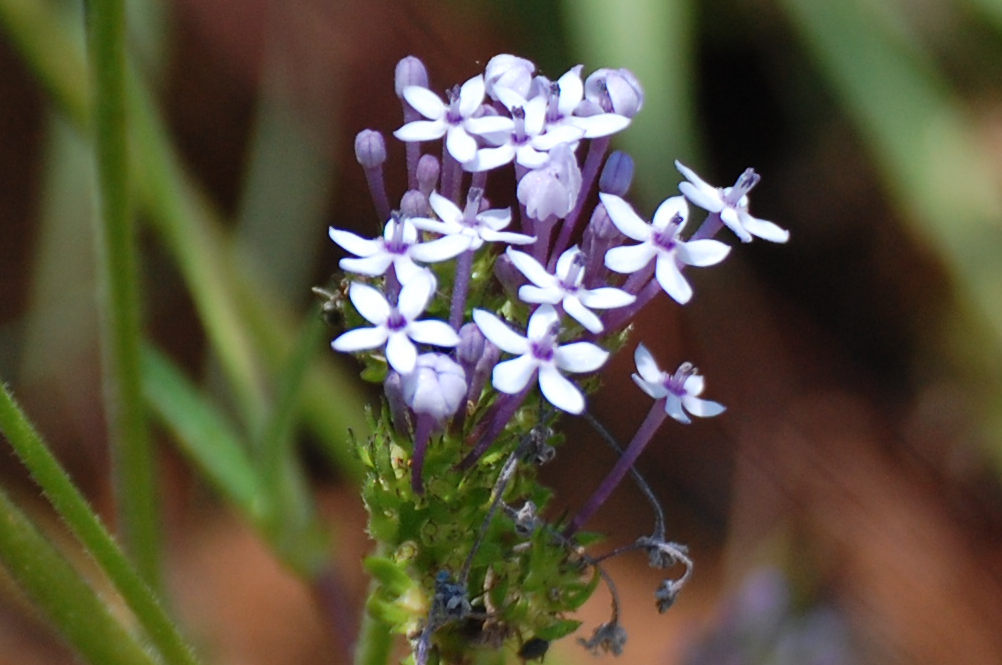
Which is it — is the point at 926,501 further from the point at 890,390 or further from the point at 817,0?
the point at 817,0

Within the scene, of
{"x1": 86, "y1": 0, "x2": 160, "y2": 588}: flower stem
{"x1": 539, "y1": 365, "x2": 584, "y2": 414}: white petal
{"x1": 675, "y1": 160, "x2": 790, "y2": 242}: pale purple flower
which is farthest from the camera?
{"x1": 86, "y1": 0, "x2": 160, "y2": 588}: flower stem

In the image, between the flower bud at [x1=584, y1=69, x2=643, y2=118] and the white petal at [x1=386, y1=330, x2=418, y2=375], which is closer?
the white petal at [x1=386, y1=330, x2=418, y2=375]

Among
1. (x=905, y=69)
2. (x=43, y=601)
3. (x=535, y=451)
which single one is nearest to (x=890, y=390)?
(x=905, y=69)

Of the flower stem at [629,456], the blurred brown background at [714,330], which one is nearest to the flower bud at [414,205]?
the flower stem at [629,456]

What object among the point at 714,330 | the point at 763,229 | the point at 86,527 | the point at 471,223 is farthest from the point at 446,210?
the point at 714,330

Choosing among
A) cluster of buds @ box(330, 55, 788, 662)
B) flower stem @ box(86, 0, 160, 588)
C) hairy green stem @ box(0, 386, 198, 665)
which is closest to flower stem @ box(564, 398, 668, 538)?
cluster of buds @ box(330, 55, 788, 662)

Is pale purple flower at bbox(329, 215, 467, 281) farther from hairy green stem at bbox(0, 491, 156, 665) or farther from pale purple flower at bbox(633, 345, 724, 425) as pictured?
hairy green stem at bbox(0, 491, 156, 665)
